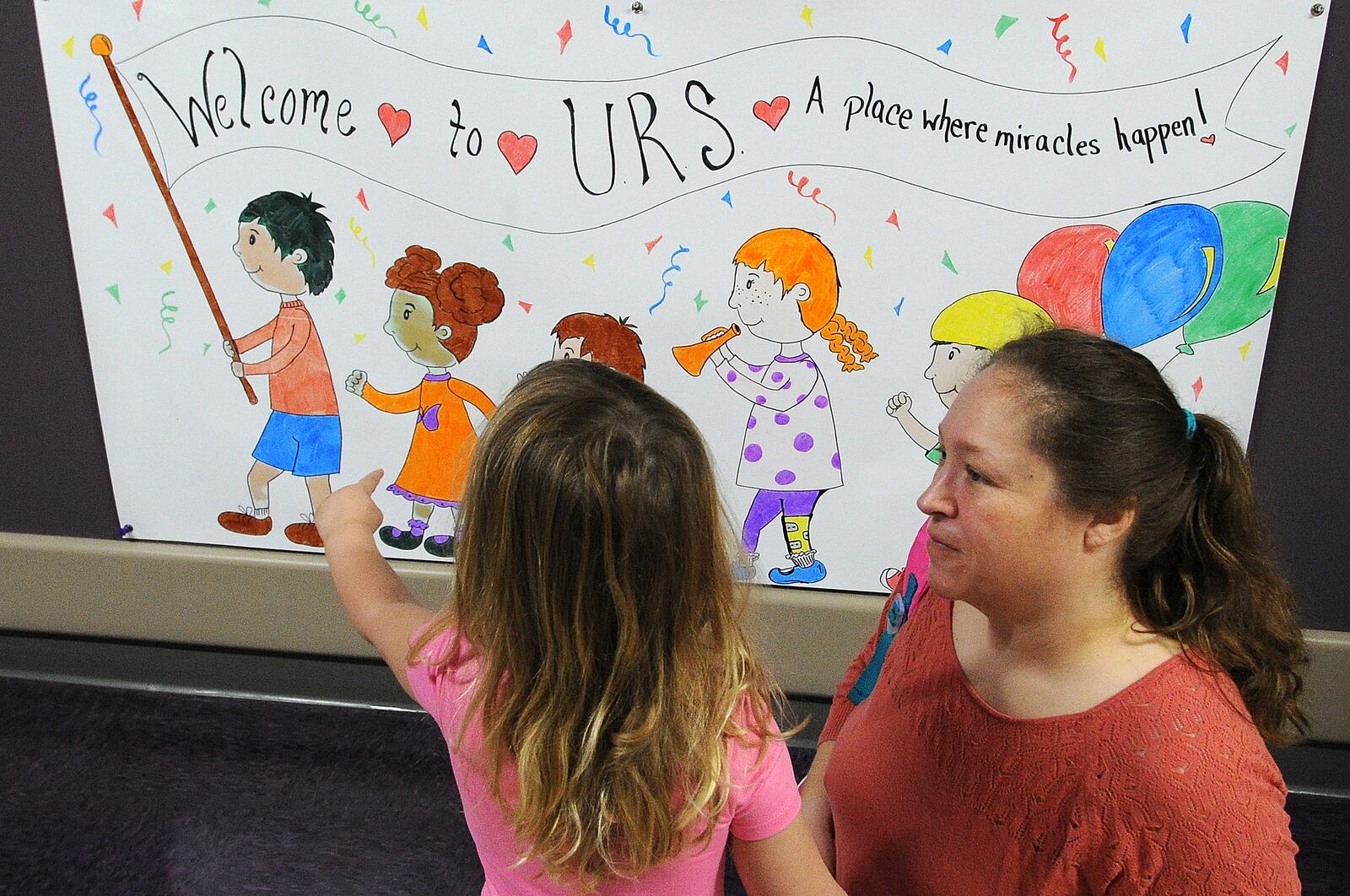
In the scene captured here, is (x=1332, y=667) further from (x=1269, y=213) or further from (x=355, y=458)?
(x=355, y=458)

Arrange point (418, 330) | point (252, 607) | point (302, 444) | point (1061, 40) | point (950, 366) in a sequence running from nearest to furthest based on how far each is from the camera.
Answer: point (1061, 40), point (950, 366), point (418, 330), point (302, 444), point (252, 607)

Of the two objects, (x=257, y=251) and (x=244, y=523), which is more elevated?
(x=257, y=251)

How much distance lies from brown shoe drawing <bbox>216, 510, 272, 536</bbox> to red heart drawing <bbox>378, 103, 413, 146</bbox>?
91cm

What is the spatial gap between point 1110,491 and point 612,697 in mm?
506

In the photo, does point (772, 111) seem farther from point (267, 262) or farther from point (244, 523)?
point (244, 523)

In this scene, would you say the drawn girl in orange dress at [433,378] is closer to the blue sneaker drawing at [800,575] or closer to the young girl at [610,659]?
the blue sneaker drawing at [800,575]

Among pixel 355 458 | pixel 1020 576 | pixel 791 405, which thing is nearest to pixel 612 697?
pixel 1020 576

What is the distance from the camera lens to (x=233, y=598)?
7.93ft

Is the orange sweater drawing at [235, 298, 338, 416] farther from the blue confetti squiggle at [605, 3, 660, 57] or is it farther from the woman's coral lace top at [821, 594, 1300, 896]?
the woman's coral lace top at [821, 594, 1300, 896]

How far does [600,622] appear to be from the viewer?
960mm

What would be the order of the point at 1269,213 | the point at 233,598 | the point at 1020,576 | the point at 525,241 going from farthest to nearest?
1. the point at 233,598
2. the point at 525,241
3. the point at 1269,213
4. the point at 1020,576

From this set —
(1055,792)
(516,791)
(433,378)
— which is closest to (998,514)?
(1055,792)

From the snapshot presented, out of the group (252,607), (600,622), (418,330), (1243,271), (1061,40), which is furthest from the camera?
(252,607)

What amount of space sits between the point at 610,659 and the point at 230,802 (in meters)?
1.65
